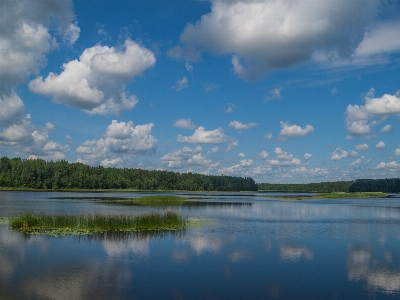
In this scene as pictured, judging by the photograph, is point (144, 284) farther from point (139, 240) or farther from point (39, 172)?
point (39, 172)

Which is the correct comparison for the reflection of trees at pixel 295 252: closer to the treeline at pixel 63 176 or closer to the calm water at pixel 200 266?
the calm water at pixel 200 266

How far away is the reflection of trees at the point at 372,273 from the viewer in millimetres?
16656

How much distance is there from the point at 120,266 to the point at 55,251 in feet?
18.6

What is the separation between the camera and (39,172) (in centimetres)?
14225

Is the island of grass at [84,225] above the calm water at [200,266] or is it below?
above

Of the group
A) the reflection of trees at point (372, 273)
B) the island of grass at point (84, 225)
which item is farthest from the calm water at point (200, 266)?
the island of grass at point (84, 225)

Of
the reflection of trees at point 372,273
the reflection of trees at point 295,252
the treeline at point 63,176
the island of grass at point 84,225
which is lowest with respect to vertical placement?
the reflection of trees at point 372,273

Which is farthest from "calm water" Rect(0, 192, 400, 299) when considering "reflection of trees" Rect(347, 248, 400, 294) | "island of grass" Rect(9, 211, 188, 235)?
"island of grass" Rect(9, 211, 188, 235)

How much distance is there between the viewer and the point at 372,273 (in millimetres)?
18891

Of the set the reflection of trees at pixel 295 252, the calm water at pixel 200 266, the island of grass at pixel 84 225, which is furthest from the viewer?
the island of grass at pixel 84 225

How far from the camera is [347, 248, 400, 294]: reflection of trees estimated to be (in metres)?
16.7

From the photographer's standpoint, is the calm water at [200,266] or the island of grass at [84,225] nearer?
the calm water at [200,266]

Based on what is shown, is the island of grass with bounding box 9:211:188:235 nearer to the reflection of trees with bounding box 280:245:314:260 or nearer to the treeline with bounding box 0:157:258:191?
the reflection of trees with bounding box 280:245:314:260

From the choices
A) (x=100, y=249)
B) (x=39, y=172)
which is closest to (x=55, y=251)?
(x=100, y=249)
